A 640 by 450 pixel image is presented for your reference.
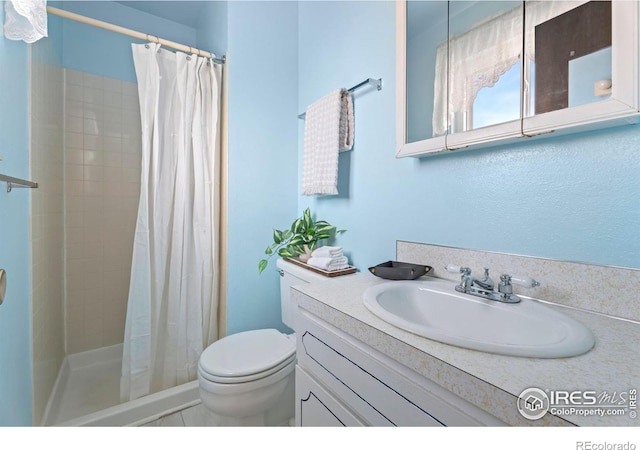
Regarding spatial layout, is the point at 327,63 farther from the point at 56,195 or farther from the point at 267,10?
the point at 56,195

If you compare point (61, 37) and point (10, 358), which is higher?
point (61, 37)

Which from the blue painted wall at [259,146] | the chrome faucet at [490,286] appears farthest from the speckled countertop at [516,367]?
the blue painted wall at [259,146]

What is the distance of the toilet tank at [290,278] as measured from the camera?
51.6 inches

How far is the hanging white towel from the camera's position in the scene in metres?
1.38

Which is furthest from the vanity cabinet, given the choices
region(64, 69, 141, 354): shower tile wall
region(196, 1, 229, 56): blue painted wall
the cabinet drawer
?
region(64, 69, 141, 354): shower tile wall

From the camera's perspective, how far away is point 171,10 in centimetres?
204

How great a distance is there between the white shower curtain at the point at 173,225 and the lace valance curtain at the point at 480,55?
126 cm

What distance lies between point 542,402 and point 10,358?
4.67 ft

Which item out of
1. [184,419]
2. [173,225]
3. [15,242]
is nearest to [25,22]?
[15,242]

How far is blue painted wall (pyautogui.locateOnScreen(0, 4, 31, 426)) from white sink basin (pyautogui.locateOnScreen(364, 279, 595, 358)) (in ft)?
3.68

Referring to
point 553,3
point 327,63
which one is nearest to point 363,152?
point 327,63

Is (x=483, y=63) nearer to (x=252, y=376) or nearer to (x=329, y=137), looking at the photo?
(x=329, y=137)

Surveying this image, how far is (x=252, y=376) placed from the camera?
1144mm

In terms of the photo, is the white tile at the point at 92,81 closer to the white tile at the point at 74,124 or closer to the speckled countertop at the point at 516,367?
the white tile at the point at 74,124
